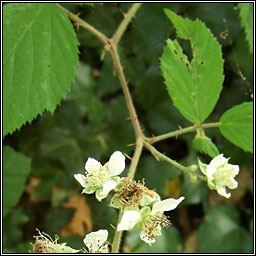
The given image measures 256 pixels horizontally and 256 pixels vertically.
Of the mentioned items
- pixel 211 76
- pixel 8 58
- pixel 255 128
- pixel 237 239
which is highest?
pixel 8 58

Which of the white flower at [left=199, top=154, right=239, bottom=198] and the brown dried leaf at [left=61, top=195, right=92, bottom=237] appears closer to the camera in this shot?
the white flower at [left=199, top=154, right=239, bottom=198]

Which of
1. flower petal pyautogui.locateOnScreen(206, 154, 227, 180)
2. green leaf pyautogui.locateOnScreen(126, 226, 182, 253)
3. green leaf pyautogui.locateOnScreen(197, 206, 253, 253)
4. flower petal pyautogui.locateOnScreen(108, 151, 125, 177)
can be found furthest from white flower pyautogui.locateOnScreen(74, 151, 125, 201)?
green leaf pyautogui.locateOnScreen(197, 206, 253, 253)

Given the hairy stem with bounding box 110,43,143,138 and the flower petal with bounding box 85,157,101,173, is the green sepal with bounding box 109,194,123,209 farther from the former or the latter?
the hairy stem with bounding box 110,43,143,138

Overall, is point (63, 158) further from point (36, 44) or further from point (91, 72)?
point (36, 44)

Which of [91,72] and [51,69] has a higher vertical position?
[91,72]

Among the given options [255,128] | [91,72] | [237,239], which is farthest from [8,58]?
[237,239]

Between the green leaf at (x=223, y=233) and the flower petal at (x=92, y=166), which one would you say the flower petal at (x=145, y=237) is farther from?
the green leaf at (x=223, y=233)

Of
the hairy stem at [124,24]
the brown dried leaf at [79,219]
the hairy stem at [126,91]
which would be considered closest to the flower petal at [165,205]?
the hairy stem at [126,91]
